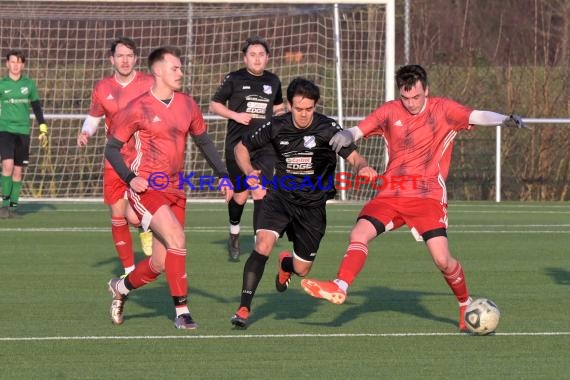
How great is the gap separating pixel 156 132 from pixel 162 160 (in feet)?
0.62

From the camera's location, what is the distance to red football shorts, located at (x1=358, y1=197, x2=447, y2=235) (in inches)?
333

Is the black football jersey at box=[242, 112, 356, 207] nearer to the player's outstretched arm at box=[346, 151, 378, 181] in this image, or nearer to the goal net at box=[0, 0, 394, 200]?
the player's outstretched arm at box=[346, 151, 378, 181]

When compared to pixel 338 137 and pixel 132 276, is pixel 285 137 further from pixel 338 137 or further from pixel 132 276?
pixel 132 276

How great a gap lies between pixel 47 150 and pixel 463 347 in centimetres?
1565

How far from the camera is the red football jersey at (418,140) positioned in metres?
8.64

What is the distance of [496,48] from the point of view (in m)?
26.7

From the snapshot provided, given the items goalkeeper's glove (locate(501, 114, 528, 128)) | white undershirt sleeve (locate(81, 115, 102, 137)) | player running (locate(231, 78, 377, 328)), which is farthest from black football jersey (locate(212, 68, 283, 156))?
goalkeeper's glove (locate(501, 114, 528, 128))

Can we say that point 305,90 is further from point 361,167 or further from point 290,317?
point 290,317

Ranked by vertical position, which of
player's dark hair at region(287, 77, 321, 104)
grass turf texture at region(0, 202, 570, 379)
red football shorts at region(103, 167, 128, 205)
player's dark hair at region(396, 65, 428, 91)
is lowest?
grass turf texture at region(0, 202, 570, 379)

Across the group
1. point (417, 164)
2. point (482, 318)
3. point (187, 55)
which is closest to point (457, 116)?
point (417, 164)

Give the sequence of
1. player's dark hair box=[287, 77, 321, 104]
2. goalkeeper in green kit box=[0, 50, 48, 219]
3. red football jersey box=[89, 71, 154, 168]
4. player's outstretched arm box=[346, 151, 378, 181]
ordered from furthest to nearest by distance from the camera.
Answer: goalkeeper in green kit box=[0, 50, 48, 219] → red football jersey box=[89, 71, 154, 168] → player's dark hair box=[287, 77, 321, 104] → player's outstretched arm box=[346, 151, 378, 181]

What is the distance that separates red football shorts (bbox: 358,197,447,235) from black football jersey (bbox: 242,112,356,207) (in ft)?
1.36

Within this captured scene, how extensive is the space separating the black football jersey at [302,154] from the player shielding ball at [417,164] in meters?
0.22

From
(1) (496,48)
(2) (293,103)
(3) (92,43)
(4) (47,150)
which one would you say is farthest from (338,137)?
(1) (496,48)
